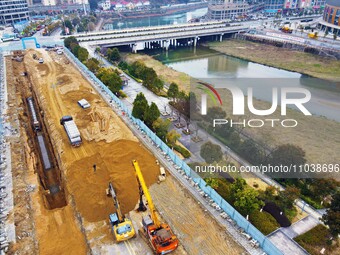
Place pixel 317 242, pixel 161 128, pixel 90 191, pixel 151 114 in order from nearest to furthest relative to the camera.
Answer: pixel 317 242, pixel 90 191, pixel 161 128, pixel 151 114

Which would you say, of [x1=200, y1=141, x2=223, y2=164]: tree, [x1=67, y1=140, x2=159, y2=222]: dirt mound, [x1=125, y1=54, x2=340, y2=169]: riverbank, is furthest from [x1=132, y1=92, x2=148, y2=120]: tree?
[x1=125, y1=54, x2=340, y2=169]: riverbank

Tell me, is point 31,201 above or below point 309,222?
above

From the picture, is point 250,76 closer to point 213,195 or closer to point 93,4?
point 213,195

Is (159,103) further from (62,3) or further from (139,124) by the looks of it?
(62,3)

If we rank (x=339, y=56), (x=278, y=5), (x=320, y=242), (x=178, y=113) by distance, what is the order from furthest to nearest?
(x=278, y=5)
(x=339, y=56)
(x=178, y=113)
(x=320, y=242)

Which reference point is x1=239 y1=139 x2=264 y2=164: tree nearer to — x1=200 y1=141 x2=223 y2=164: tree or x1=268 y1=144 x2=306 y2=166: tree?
x1=268 y1=144 x2=306 y2=166: tree

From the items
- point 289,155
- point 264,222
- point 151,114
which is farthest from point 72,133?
point 289,155

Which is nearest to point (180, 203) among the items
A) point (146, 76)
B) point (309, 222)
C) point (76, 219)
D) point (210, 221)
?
point (210, 221)
